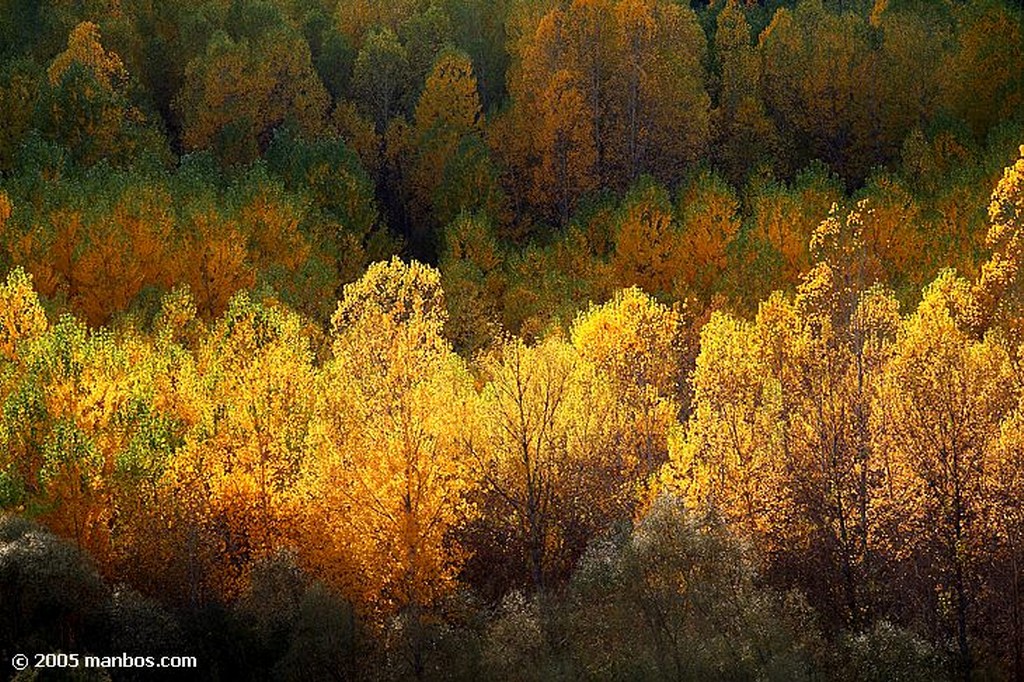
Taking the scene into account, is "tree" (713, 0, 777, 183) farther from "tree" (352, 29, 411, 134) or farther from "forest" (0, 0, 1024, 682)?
"tree" (352, 29, 411, 134)

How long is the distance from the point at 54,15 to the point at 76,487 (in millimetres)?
65869

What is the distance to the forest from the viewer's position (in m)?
31.7

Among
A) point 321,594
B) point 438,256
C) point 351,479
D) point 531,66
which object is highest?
point 531,66

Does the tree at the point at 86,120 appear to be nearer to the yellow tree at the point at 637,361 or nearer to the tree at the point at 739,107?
the yellow tree at the point at 637,361

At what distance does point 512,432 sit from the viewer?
38438 millimetres

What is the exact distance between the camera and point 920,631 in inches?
1296

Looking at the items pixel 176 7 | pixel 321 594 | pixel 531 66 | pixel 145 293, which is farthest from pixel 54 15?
pixel 321 594

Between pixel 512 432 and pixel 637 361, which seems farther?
pixel 637 361

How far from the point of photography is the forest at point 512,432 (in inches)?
1247

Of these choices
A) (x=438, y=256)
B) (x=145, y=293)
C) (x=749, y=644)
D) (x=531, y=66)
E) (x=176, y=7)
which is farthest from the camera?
(x=176, y=7)

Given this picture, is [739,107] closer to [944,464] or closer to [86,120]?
[86,120]

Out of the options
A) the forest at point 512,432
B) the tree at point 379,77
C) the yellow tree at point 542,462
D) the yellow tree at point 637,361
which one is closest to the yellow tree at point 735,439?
the forest at point 512,432

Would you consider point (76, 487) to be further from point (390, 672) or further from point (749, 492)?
point (749, 492)

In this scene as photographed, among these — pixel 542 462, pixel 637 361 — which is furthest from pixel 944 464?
pixel 637 361
